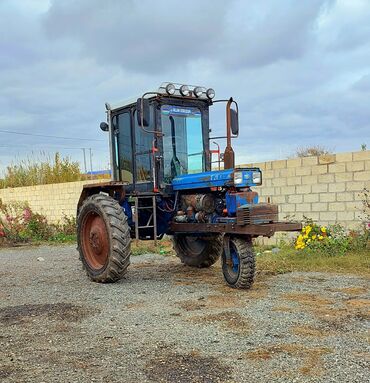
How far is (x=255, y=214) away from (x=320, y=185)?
400 cm

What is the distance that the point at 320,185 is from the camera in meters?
9.91

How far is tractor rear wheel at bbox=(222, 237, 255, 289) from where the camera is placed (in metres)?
6.36

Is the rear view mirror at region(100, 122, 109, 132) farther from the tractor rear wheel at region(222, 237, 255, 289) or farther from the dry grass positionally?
the dry grass

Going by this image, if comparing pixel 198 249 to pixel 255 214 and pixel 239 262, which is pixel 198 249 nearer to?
pixel 239 262

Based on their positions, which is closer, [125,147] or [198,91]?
[198,91]

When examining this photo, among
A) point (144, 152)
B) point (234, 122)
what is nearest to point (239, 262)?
point (234, 122)

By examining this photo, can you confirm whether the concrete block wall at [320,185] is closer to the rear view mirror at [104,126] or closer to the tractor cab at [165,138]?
the tractor cab at [165,138]

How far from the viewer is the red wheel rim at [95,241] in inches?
297

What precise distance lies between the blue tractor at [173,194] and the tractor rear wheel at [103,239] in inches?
0.6

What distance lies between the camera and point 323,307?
18.1ft

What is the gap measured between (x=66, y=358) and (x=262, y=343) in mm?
1652

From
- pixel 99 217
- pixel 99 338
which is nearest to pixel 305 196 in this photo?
pixel 99 217

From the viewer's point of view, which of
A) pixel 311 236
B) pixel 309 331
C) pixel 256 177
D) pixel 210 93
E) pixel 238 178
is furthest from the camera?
pixel 311 236

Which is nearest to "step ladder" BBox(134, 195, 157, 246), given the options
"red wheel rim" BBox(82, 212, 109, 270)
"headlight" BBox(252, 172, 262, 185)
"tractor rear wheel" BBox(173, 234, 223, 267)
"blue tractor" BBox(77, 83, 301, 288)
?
"blue tractor" BBox(77, 83, 301, 288)
